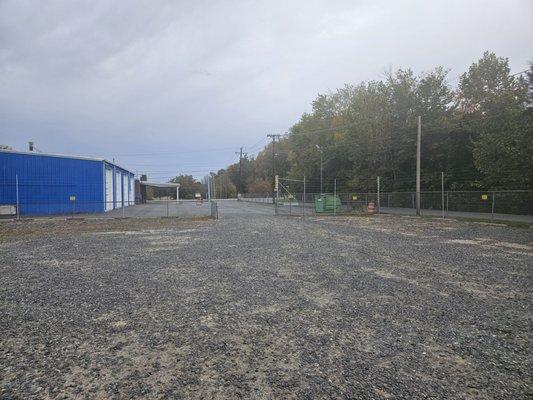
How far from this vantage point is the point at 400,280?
746 cm

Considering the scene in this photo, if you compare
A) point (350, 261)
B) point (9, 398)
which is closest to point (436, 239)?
point (350, 261)

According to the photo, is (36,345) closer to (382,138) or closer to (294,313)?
(294,313)

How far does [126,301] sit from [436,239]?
1204cm

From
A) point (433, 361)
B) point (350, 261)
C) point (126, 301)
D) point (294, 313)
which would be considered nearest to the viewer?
point (433, 361)

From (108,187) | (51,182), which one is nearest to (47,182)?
(51,182)

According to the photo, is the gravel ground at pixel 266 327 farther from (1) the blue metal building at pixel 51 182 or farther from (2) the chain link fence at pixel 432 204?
(1) the blue metal building at pixel 51 182

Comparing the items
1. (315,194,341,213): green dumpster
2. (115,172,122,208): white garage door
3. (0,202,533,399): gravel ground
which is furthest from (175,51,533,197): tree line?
(115,172,122,208): white garage door

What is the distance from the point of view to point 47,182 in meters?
28.8

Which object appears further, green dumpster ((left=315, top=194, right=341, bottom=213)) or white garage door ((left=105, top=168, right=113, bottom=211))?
white garage door ((left=105, top=168, right=113, bottom=211))

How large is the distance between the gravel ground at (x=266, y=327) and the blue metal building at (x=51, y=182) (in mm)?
21194

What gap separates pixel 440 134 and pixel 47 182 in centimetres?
3384

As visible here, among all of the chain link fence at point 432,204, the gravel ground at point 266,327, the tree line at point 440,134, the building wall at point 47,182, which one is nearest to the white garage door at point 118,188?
the building wall at point 47,182

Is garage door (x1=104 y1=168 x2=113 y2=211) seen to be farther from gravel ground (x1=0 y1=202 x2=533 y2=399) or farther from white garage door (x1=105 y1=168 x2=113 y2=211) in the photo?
gravel ground (x1=0 y1=202 x2=533 y2=399)

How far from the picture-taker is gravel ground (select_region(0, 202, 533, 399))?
3.39 m
